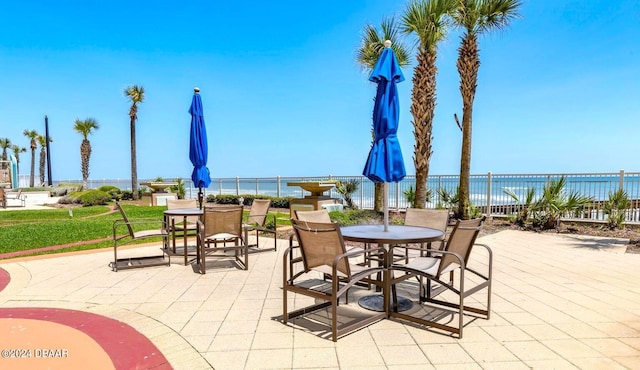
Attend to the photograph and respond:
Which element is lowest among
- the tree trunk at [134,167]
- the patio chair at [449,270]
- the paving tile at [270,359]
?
the paving tile at [270,359]

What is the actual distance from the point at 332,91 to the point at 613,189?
13190 millimetres

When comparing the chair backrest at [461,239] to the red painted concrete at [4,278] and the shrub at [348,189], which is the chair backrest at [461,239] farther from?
the shrub at [348,189]

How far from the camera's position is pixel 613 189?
8617 mm

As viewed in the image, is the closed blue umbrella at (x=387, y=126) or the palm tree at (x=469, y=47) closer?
the closed blue umbrella at (x=387, y=126)

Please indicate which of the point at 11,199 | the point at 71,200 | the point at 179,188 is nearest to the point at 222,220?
the point at 179,188

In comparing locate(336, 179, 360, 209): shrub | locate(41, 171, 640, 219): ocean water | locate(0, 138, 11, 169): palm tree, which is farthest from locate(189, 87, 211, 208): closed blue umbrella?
locate(0, 138, 11, 169): palm tree

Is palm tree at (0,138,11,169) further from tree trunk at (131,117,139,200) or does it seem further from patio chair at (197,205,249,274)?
patio chair at (197,205,249,274)

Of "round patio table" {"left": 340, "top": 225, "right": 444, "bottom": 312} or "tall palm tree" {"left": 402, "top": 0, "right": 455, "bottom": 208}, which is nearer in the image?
"round patio table" {"left": 340, "top": 225, "right": 444, "bottom": 312}

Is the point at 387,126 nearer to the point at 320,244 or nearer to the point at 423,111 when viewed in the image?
the point at 320,244

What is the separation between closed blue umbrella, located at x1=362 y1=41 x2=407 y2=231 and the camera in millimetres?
3480

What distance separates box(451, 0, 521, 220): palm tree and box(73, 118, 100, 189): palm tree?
28664mm

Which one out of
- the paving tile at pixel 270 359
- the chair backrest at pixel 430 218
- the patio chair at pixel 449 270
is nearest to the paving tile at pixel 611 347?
the patio chair at pixel 449 270

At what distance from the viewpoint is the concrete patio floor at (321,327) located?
226cm

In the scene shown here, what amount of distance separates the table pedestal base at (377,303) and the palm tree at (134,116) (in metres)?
19.0
